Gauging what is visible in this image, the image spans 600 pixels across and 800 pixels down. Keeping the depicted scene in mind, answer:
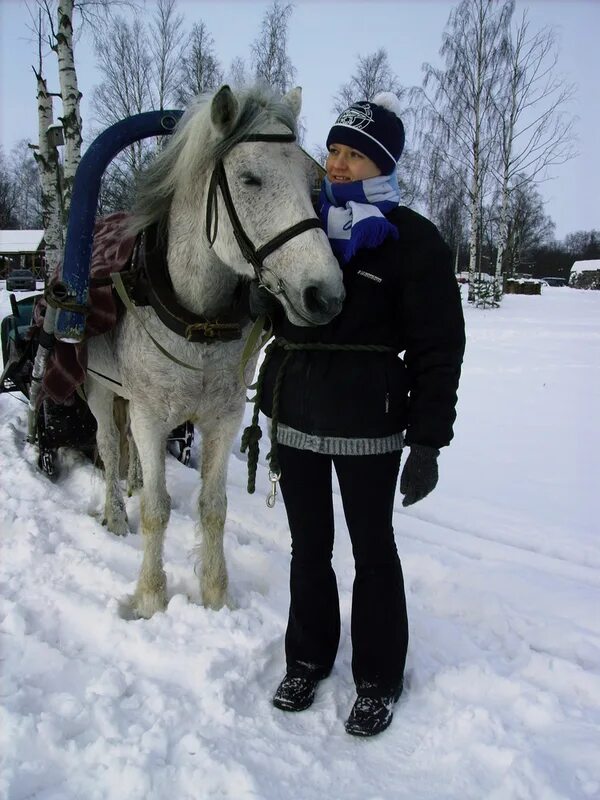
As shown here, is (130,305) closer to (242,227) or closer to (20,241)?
(242,227)

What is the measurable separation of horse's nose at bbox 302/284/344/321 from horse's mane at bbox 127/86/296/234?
0.67m

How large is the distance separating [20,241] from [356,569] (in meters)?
47.7

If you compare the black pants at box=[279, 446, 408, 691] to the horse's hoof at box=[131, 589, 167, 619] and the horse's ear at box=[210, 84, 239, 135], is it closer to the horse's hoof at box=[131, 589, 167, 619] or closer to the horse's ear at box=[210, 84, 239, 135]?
the horse's hoof at box=[131, 589, 167, 619]

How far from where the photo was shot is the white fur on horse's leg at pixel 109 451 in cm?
326

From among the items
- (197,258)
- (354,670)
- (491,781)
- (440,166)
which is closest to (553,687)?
(491,781)

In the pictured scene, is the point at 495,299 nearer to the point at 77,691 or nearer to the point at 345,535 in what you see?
the point at 345,535

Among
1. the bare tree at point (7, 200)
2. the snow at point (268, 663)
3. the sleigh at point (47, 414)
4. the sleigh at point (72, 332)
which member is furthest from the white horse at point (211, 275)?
the bare tree at point (7, 200)

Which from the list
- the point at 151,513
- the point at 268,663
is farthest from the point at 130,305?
the point at 268,663

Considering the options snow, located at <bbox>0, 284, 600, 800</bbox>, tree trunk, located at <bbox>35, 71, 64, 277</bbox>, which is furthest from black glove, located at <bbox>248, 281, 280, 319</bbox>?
tree trunk, located at <bbox>35, 71, 64, 277</bbox>

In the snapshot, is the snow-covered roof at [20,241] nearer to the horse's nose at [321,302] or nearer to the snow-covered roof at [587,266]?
the snow-covered roof at [587,266]

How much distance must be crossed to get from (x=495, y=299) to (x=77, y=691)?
18151mm

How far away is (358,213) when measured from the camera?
168 centimetres

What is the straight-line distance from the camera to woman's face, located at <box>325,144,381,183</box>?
1724 mm

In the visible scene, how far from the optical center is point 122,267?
2.44 m
